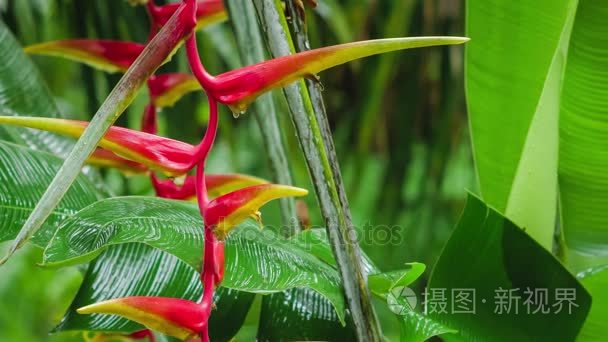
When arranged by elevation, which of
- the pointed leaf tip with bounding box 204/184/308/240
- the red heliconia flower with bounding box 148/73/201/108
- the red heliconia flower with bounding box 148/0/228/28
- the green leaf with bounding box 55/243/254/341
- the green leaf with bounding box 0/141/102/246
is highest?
the red heliconia flower with bounding box 148/0/228/28

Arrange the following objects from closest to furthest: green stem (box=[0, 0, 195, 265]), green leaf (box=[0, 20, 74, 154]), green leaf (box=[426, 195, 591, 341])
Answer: green stem (box=[0, 0, 195, 265]) < green leaf (box=[426, 195, 591, 341]) < green leaf (box=[0, 20, 74, 154])

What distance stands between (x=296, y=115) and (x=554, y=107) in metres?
0.17

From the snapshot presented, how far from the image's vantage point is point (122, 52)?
411 millimetres

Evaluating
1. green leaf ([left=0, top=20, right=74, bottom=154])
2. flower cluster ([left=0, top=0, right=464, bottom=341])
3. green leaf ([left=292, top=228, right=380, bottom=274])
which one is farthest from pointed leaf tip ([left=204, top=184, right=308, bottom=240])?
green leaf ([left=0, top=20, right=74, bottom=154])

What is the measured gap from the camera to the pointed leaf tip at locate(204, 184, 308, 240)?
0.26 meters

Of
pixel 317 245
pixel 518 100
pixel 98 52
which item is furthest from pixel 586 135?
pixel 98 52

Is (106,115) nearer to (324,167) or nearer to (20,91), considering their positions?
(324,167)

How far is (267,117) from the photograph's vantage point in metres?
0.44

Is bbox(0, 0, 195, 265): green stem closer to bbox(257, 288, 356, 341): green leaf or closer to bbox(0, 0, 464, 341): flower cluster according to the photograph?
bbox(0, 0, 464, 341): flower cluster

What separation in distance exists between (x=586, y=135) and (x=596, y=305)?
8 centimetres

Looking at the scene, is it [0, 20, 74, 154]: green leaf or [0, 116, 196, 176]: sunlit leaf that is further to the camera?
[0, 20, 74, 154]: green leaf

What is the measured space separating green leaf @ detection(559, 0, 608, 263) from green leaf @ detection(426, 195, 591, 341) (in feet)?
0.22

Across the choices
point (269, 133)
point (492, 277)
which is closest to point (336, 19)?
point (269, 133)

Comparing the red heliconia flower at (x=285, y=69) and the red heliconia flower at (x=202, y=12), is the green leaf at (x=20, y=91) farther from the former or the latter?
the red heliconia flower at (x=285, y=69)
